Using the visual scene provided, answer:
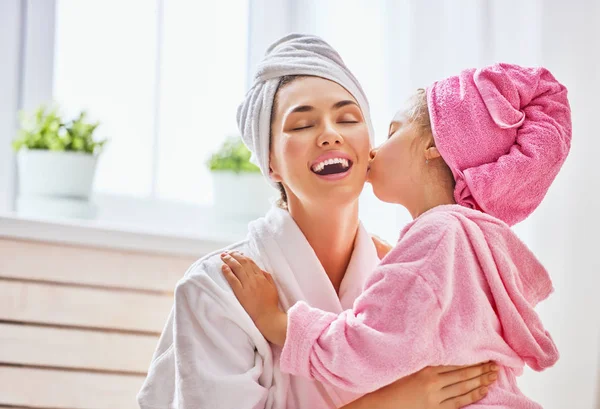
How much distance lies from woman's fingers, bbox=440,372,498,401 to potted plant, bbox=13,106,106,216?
1431 mm

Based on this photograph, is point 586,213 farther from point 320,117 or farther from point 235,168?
point 235,168

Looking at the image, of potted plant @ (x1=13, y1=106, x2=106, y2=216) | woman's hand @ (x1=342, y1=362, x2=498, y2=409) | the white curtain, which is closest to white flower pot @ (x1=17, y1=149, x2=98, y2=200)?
potted plant @ (x1=13, y1=106, x2=106, y2=216)

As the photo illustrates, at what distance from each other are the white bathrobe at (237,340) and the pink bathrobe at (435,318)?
14cm

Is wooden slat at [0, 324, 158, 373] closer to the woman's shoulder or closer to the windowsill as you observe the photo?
the windowsill

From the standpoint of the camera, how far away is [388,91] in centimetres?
232

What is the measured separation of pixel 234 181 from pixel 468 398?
5.05ft

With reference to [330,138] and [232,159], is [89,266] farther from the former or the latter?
[330,138]

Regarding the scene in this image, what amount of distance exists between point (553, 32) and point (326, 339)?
90 cm

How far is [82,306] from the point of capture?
88.4 inches

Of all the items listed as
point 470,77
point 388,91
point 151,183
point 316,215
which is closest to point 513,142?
point 470,77

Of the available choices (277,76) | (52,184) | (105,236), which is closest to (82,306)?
(105,236)

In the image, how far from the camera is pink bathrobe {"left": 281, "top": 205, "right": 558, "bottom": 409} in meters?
1.34

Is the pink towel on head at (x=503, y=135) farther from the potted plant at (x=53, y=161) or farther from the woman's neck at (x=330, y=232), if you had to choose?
the potted plant at (x=53, y=161)

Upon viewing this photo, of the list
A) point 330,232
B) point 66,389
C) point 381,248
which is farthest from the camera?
point 66,389
